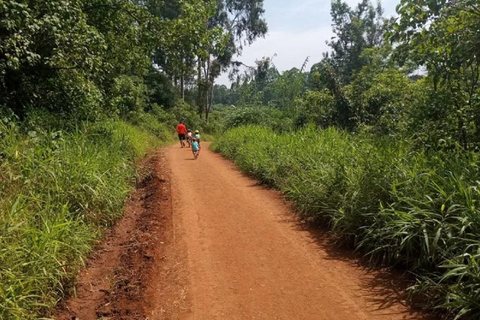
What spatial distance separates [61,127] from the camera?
761cm

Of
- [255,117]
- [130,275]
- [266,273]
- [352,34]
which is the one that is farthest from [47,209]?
[352,34]

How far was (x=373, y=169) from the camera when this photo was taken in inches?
211

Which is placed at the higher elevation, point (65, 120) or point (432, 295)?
point (65, 120)

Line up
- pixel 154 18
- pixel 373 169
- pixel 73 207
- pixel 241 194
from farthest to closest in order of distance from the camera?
pixel 154 18 < pixel 241 194 < pixel 373 169 < pixel 73 207

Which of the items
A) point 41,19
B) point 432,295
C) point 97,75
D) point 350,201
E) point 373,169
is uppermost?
point 41,19

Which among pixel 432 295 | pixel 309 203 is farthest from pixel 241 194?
pixel 432 295

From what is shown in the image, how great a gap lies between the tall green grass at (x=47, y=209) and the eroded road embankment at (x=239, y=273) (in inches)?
17.9

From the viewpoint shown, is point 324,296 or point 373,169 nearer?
point 324,296

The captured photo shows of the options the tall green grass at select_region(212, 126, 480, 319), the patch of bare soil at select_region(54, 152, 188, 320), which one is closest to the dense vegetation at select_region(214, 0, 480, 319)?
the tall green grass at select_region(212, 126, 480, 319)

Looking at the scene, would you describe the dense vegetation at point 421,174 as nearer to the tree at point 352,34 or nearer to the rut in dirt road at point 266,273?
the rut in dirt road at point 266,273

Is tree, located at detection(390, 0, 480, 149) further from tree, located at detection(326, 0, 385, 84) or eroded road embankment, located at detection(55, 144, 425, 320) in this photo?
tree, located at detection(326, 0, 385, 84)

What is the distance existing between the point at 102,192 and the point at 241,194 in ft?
10.2

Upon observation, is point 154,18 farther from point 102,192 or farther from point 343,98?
point 343,98

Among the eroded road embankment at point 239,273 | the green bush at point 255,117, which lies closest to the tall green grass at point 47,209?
the eroded road embankment at point 239,273
